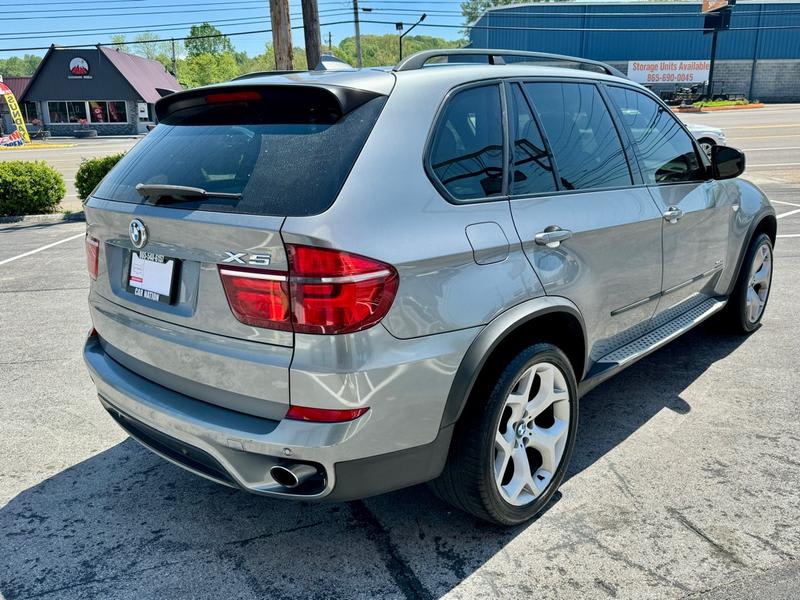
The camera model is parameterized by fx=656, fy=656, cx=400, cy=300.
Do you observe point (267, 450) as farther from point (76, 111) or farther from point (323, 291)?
point (76, 111)

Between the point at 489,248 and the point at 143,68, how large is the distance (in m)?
59.3

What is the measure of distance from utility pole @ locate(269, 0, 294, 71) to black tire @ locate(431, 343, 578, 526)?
9917 millimetres

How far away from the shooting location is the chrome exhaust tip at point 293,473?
85.9 inches

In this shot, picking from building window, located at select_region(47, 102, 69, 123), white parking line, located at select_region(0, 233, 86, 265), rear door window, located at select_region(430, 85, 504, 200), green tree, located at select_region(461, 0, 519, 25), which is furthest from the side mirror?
green tree, located at select_region(461, 0, 519, 25)

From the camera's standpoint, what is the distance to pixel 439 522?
285cm

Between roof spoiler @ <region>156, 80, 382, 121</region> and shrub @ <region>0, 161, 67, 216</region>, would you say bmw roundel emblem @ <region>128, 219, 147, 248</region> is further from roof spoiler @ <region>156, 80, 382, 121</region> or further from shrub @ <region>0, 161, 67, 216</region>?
shrub @ <region>0, 161, 67, 216</region>

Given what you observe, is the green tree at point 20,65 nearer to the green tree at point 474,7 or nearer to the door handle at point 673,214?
the green tree at point 474,7

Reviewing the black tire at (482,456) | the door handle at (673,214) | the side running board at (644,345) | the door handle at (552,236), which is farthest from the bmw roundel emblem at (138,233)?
the door handle at (673,214)

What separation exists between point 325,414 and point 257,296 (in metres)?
0.44

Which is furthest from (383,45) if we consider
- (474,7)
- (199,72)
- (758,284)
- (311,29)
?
(758,284)

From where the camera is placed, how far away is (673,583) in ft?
7.98

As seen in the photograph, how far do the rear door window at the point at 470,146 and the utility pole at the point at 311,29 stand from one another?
9.43m

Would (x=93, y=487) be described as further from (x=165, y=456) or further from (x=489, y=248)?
(x=489, y=248)

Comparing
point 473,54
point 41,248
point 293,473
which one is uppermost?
point 473,54
